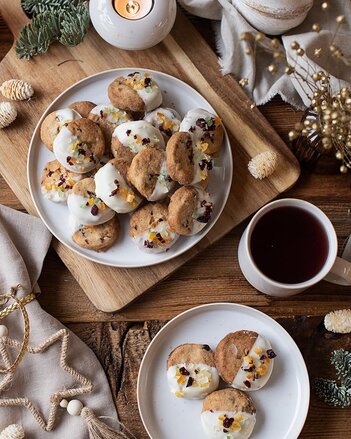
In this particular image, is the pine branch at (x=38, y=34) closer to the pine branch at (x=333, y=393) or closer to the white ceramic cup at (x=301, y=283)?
the white ceramic cup at (x=301, y=283)

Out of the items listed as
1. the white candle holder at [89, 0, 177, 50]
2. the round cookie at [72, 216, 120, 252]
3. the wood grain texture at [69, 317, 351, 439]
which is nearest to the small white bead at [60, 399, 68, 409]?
the wood grain texture at [69, 317, 351, 439]

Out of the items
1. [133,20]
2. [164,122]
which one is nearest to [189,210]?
[164,122]

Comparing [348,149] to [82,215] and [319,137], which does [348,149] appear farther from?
[82,215]

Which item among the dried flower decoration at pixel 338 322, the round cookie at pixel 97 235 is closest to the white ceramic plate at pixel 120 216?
the round cookie at pixel 97 235

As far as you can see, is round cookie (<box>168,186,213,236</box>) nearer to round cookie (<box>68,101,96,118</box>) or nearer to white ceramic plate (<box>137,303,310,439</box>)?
white ceramic plate (<box>137,303,310,439</box>)

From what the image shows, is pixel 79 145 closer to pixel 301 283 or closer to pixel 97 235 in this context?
pixel 97 235

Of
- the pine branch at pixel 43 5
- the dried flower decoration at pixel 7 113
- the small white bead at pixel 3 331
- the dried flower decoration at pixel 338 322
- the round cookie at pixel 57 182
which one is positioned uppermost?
the pine branch at pixel 43 5
